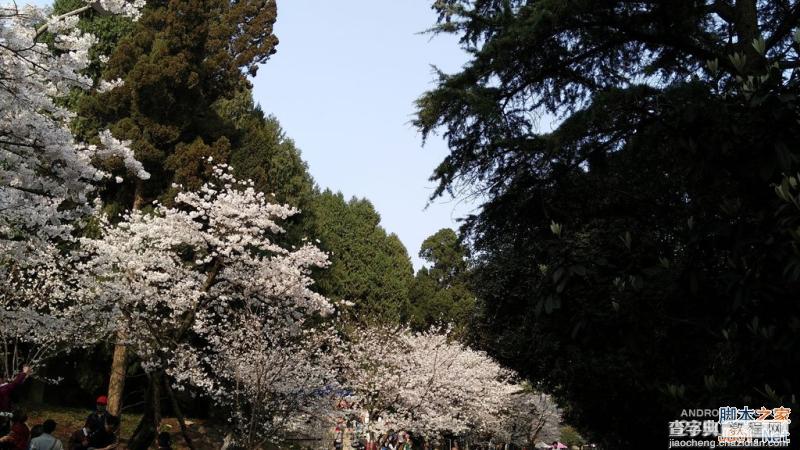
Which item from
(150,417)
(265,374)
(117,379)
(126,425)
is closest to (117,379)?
(117,379)

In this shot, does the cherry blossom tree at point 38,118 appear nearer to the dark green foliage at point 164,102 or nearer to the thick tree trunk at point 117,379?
the thick tree trunk at point 117,379

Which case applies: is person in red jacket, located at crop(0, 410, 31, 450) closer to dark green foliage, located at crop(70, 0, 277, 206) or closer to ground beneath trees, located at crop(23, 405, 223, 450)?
ground beneath trees, located at crop(23, 405, 223, 450)

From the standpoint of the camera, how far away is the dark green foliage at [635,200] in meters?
5.05

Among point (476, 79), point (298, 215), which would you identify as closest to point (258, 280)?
point (476, 79)

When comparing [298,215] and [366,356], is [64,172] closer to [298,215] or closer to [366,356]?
[366,356]

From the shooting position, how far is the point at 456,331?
36.0m

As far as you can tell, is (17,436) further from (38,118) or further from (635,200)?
(635,200)

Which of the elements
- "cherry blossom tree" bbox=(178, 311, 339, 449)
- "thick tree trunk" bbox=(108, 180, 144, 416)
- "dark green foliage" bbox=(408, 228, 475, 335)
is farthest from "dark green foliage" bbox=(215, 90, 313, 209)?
"dark green foliage" bbox=(408, 228, 475, 335)

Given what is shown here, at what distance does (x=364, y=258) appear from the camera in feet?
138

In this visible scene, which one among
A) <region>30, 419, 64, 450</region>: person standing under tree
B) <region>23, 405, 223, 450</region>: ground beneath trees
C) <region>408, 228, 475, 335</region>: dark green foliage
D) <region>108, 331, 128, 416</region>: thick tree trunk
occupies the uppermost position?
<region>408, 228, 475, 335</region>: dark green foliage

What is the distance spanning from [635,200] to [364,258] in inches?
1311

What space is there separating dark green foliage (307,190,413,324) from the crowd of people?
89.8 feet

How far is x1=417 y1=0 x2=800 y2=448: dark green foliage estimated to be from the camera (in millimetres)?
5047

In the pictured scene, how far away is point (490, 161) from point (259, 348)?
859 centimetres
